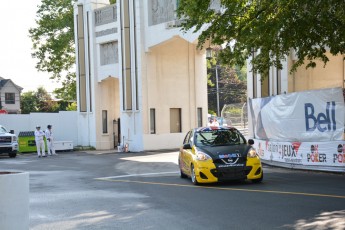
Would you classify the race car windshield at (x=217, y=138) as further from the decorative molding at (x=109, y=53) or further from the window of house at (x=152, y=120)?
the decorative molding at (x=109, y=53)

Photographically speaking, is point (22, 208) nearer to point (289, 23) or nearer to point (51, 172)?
point (289, 23)

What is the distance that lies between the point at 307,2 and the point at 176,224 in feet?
22.6

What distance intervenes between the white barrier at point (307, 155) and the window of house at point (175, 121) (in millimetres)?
13914

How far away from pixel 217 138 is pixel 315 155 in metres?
4.10

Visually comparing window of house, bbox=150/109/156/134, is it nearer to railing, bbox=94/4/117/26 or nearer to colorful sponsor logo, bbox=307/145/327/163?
railing, bbox=94/4/117/26

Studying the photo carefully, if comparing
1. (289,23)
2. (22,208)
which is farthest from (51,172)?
(22,208)

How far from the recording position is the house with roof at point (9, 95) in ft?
285

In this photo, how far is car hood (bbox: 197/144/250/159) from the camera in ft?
44.7

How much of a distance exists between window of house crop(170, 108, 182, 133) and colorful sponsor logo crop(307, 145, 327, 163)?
17.3 m

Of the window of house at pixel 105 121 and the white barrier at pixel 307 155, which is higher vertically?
the window of house at pixel 105 121

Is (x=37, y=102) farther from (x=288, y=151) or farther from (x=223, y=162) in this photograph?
(x=223, y=162)

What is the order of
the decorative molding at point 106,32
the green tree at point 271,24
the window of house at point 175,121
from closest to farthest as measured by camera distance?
the green tree at point 271,24 < the window of house at point 175,121 < the decorative molding at point 106,32

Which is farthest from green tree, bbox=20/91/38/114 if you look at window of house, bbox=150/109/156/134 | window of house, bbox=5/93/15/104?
window of house, bbox=150/109/156/134

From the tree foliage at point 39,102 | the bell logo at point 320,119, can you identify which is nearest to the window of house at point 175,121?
the bell logo at point 320,119
